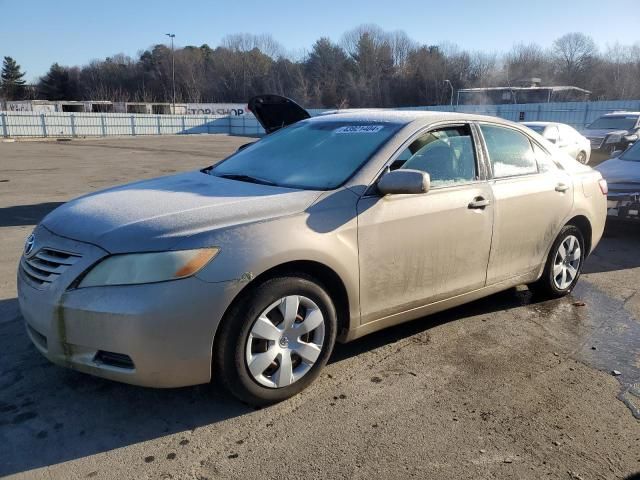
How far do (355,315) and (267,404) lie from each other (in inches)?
29.4

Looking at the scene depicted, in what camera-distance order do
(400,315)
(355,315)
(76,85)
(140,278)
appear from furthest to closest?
1. (76,85)
2. (400,315)
3. (355,315)
4. (140,278)

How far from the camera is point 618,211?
294 inches

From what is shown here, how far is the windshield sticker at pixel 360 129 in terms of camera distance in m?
3.88

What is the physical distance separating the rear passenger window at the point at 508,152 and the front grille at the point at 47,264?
302 cm

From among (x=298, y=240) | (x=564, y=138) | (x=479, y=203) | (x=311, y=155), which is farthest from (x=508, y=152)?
(x=564, y=138)

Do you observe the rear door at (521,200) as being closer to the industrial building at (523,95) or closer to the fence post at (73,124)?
the fence post at (73,124)

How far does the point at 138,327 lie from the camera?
264 cm

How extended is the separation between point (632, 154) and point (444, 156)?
612 cm

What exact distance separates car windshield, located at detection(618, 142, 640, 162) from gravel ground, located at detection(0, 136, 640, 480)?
16.4 feet

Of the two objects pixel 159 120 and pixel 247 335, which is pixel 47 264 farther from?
pixel 159 120

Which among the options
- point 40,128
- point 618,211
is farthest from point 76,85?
point 618,211

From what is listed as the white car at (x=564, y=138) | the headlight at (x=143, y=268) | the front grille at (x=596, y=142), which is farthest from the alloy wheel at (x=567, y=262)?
the front grille at (x=596, y=142)

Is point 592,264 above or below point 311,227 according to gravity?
below

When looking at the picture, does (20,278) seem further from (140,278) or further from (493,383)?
(493,383)
